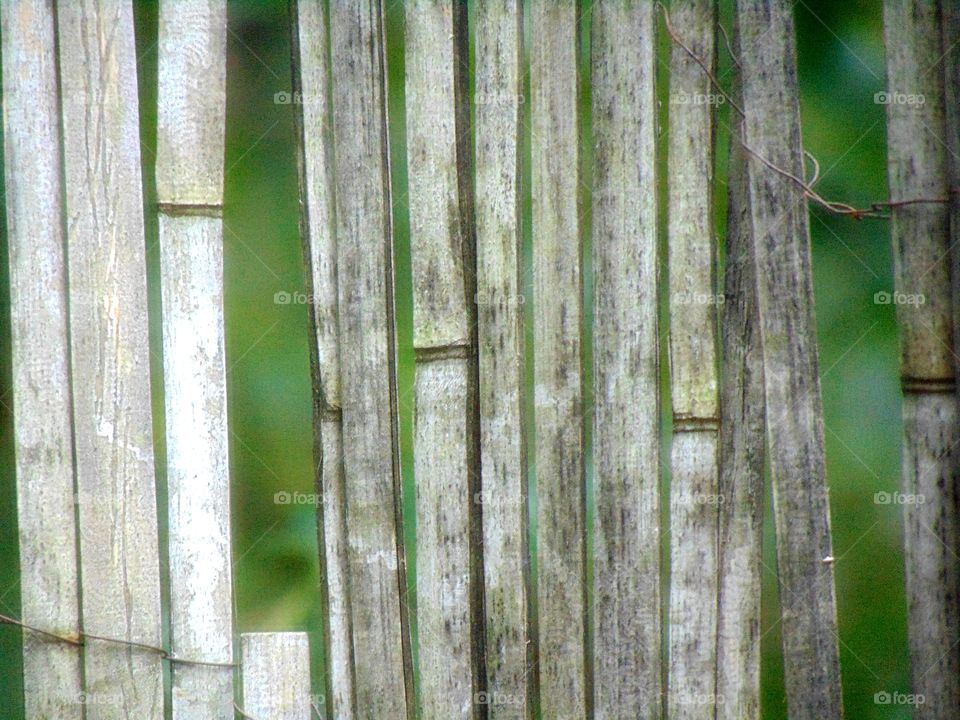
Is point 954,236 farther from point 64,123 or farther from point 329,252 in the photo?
point 64,123

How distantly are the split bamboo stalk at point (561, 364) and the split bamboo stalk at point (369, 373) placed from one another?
0.37m

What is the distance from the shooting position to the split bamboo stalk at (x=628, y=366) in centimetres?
221

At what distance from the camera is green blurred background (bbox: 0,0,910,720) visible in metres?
2.44

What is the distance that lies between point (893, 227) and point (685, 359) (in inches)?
24.2

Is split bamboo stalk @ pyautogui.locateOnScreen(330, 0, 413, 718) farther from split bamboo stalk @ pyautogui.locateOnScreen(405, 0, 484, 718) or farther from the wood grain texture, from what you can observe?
the wood grain texture

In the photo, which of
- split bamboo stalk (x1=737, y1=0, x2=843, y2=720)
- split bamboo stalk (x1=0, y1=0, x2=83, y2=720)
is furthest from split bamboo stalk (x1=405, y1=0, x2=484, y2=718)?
split bamboo stalk (x1=0, y1=0, x2=83, y2=720)

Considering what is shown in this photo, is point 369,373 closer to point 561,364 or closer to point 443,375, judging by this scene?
point 443,375

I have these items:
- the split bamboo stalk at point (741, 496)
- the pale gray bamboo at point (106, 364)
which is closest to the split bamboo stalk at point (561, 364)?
the split bamboo stalk at point (741, 496)

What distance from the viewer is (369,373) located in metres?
2.24

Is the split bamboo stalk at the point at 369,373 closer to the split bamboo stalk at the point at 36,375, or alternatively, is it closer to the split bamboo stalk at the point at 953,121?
the split bamboo stalk at the point at 36,375

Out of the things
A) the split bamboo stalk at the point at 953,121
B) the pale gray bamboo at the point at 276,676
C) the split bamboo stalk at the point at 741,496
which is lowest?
the pale gray bamboo at the point at 276,676

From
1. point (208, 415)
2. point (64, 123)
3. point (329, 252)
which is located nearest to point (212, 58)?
point (64, 123)

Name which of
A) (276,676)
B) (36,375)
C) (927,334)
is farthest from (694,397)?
(36,375)

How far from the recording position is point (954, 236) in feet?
7.16
